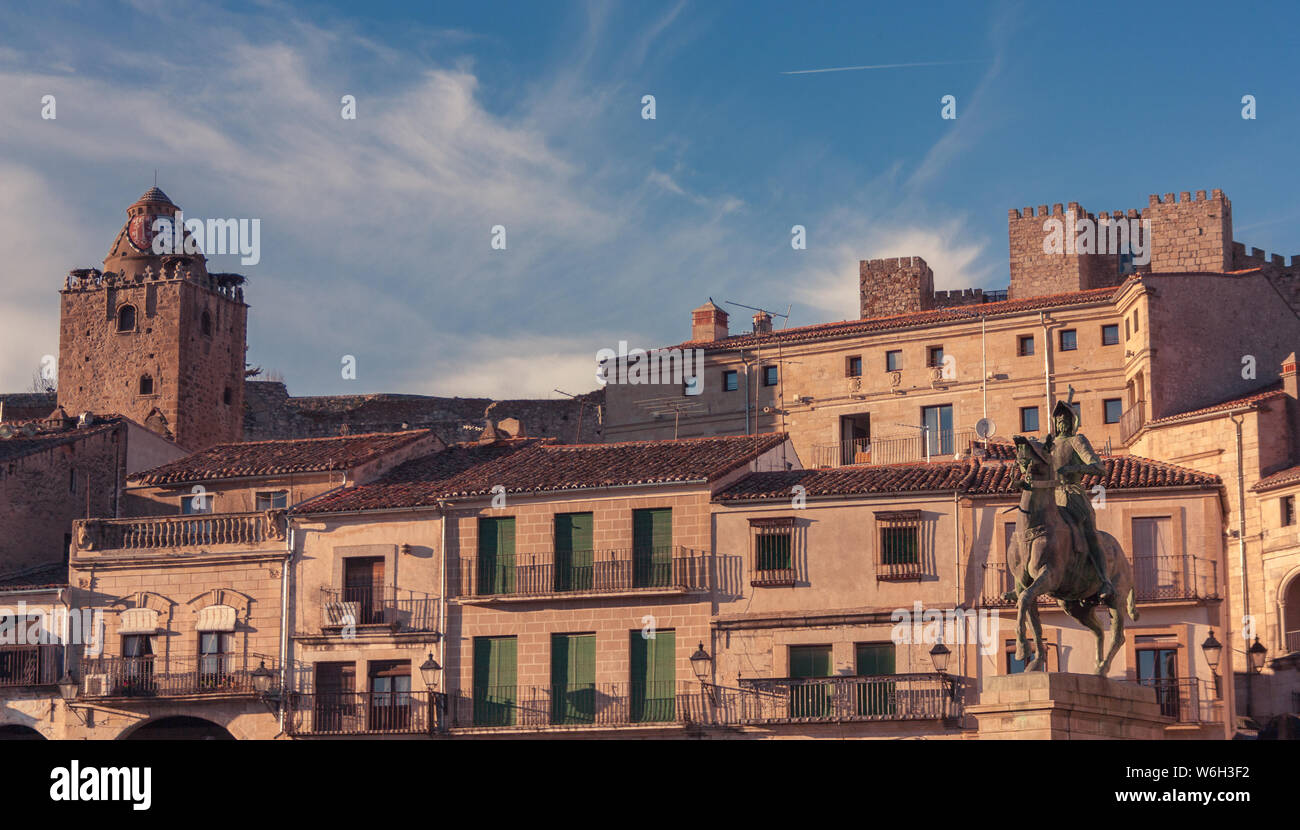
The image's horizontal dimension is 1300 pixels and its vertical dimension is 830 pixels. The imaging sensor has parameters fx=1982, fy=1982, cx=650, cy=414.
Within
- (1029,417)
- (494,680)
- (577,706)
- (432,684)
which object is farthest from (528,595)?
(1029,417)

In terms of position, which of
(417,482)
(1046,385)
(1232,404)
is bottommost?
(417,482)

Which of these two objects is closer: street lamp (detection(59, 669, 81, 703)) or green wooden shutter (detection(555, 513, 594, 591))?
green wooden shutter (detection(555, 513, 594, 591))

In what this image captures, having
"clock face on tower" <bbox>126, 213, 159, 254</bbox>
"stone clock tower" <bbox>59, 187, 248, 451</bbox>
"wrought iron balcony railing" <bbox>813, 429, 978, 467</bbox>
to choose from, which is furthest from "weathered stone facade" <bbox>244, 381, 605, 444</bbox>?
"wrought iron balcony railing" <bbox>813, 429, 978, 467</bbox>

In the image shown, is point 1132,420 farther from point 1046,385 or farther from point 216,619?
point 216,619

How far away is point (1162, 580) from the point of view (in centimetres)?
4391

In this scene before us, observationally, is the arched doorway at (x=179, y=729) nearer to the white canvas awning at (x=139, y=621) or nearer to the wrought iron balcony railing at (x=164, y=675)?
the wrought iron balcony railing at (x=164, y=675)

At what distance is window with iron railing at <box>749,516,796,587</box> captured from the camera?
150 ft

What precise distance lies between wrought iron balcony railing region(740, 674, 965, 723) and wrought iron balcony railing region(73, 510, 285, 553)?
1332 centimetres

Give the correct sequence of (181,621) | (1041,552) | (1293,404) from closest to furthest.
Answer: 1. (1041,552)
2. (181,621)
3. (1293,404)

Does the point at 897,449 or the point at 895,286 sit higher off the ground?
the point at 895,286

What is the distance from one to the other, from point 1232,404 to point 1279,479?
3067mm

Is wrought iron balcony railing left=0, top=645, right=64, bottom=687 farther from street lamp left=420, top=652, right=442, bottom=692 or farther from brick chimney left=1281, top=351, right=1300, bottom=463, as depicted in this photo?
brick chimney left=1281, top=351, right=1300, bottom=463
